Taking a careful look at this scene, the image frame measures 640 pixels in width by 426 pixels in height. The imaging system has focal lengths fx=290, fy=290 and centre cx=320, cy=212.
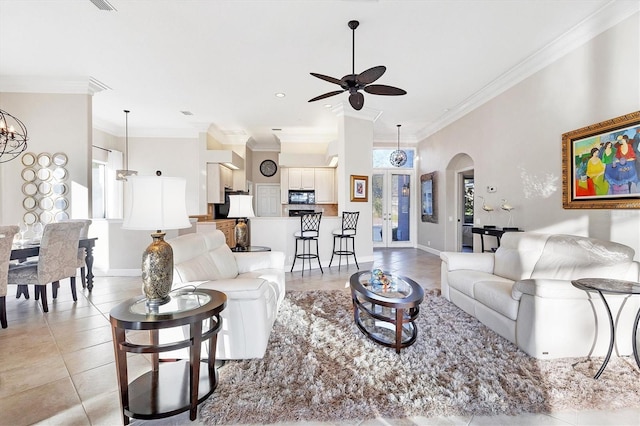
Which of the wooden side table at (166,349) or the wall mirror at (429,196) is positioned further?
the wall mirror at (429,196)

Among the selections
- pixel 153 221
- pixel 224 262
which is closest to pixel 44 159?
pixel 224 262

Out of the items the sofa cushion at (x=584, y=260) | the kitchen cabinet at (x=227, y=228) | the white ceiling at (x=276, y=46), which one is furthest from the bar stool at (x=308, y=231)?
the sofa cushion at (x=584, y=260)

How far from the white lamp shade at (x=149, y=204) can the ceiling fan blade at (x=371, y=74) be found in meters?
2.31

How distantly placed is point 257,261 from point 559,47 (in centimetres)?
453

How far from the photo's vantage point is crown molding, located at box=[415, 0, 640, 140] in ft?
9.57

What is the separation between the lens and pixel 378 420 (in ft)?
5.35

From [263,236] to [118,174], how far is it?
13.1 ft

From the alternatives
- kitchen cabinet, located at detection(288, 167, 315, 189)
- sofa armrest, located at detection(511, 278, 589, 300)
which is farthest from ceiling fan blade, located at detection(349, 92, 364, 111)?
kitchen cabinet, located at detection(288, 167, 315, 189)

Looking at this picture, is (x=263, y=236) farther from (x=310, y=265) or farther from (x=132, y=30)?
(x=132, y=30)

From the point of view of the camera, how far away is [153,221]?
1.71 meters

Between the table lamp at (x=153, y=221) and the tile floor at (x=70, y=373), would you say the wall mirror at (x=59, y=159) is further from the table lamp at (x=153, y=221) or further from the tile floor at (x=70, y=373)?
the table lamp at (x=153, y=221)

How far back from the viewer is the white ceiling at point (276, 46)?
298cm

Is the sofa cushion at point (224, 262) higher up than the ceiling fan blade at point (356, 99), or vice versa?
the ceiling fan blade at point (356, 99)

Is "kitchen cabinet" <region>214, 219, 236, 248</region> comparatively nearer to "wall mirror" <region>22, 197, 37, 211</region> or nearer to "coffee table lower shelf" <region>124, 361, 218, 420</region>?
"wall mirror" <region>22, 197, 37, 211</region>
